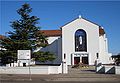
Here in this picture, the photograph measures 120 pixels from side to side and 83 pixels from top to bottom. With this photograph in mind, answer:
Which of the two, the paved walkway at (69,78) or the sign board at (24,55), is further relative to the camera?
the sign board at (24,55)

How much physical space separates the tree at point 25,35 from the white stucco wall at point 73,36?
19.1 m

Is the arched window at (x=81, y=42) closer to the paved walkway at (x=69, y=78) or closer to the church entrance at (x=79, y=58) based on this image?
the church entrance at (x=79, y=58)

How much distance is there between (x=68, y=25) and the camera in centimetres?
6481

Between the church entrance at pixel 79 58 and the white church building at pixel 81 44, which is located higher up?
the white church building at pixel 81 44

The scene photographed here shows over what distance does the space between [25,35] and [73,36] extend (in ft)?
73.7

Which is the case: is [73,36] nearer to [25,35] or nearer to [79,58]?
[79,58]

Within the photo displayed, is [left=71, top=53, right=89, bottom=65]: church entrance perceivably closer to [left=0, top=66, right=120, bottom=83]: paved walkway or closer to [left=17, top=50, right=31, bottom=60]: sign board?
[left=0, top=66, right=120, bottom=83]: paved walkway

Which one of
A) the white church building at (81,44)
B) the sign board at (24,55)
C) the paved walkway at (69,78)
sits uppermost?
the white church building at (81,44)

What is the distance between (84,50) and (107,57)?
6.80 metres

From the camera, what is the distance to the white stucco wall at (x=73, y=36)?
208 ft

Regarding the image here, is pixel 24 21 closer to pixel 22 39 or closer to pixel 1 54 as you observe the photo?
pixel 22 39

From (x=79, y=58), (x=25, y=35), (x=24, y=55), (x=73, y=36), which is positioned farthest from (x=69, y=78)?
(x=73, y=36)

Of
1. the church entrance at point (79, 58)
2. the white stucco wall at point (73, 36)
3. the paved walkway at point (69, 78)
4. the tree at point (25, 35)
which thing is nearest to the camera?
the paved walkway at point (69, 78)

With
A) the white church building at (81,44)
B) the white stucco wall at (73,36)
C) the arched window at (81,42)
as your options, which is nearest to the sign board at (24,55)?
the white church building at (81,44)
